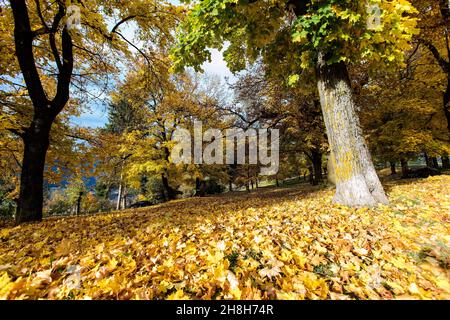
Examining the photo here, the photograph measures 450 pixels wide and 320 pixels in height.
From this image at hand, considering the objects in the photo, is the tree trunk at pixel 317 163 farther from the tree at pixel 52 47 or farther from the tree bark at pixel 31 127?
the tree bark at pixel 31 127

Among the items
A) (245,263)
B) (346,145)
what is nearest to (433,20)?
(346,145)

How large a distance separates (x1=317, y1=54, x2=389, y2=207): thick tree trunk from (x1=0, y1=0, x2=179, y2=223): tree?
5.48m

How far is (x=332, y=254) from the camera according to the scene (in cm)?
262

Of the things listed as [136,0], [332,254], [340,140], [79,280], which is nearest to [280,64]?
[340,140]

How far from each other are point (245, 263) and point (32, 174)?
6.07 m

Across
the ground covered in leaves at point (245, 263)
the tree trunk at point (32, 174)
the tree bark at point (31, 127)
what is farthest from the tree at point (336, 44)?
the tree trunk at point (32, 174)

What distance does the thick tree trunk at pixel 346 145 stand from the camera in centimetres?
495

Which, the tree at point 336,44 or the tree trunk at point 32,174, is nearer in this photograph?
the tree at point 336,44

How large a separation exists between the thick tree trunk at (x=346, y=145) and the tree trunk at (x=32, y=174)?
751 cm

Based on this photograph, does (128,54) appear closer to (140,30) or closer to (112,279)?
(140,30)

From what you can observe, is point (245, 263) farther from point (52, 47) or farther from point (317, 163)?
point (317, 163)

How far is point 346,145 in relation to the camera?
5.04 m

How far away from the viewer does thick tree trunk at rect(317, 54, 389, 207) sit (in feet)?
16.3

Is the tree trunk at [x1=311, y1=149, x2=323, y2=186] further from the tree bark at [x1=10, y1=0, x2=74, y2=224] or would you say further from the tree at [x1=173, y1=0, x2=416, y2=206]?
the tree bark at [x1=10, y1=0, x2=74, y2=224]
